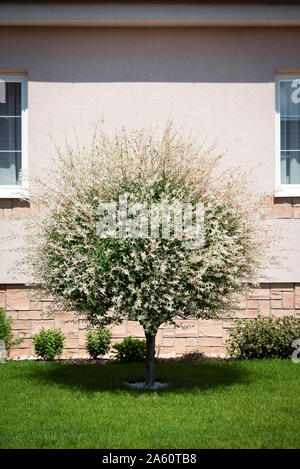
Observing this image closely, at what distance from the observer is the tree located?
5.64 meters

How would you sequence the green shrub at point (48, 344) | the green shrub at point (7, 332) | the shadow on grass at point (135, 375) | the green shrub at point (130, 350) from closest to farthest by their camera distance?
the shadow on grass at point (135, 375) → the green shrub at point (130, 350) → the green shrub at point (48, 344) → the green shrub at point (7, 332)

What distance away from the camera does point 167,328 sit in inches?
334

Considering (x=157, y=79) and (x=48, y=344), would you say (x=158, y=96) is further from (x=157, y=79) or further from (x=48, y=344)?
(x=48, y=344)

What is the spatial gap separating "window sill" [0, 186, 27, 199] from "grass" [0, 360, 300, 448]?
2.47 metres

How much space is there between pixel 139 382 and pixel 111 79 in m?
4.64

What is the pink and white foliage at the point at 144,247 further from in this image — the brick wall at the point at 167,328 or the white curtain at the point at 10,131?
the white curtain at the point at 10,131

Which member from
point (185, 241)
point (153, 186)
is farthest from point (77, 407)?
point (153, 186)

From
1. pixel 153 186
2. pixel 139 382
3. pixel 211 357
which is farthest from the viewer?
pixel 211 357

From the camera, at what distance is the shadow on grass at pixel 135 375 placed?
Answer: 249 inches

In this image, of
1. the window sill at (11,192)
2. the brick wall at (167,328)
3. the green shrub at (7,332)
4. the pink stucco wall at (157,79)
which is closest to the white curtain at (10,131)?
the window sill at (11,192)

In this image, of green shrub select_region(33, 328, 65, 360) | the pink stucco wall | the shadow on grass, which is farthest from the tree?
the pink stucco wall

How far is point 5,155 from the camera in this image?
869 cm

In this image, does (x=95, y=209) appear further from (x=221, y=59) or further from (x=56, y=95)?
(x=221, y=59)

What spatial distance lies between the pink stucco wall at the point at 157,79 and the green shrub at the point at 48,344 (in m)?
2.60
